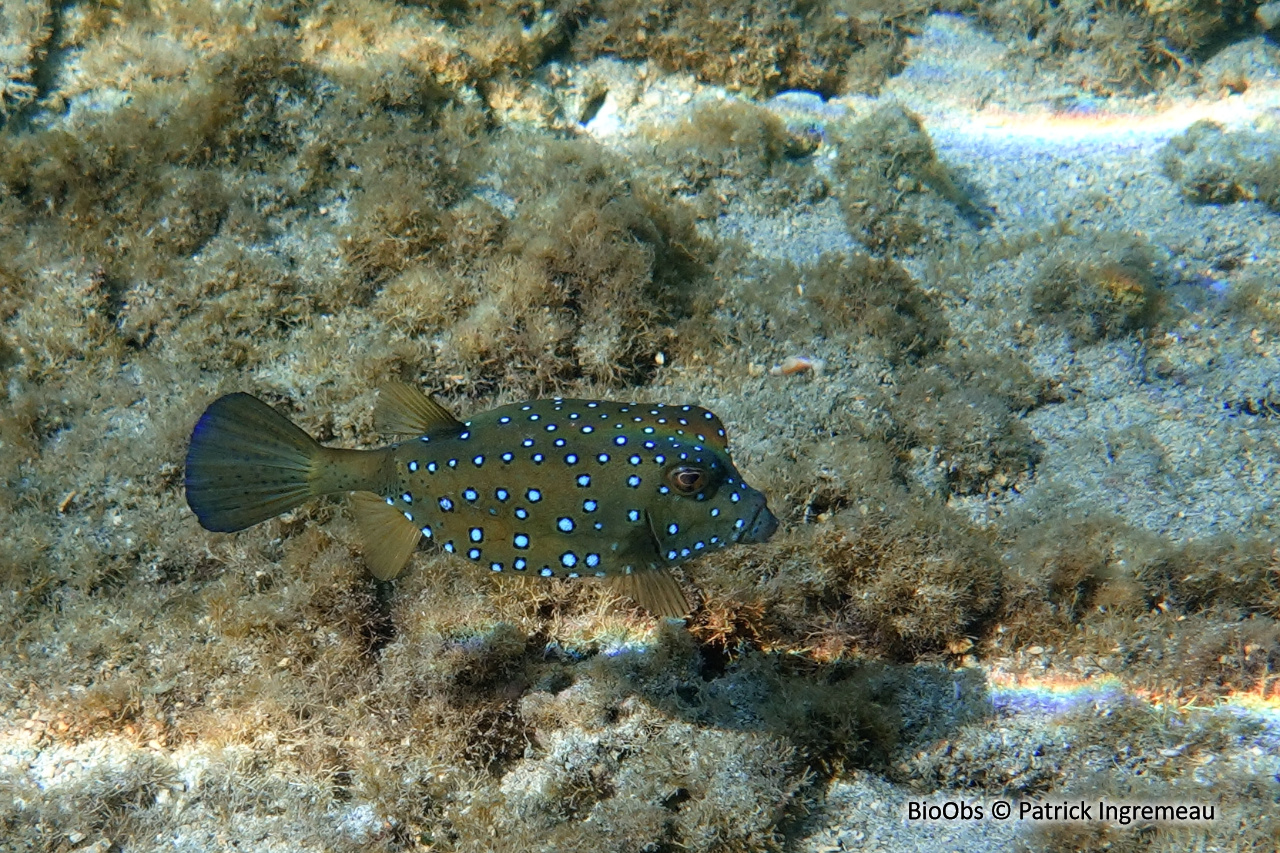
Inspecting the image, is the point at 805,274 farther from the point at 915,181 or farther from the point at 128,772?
the point at 128,772

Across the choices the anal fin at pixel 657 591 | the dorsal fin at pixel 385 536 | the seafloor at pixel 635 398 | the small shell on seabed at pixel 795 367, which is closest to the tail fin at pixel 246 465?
the dorsal fin at pixel 385 536

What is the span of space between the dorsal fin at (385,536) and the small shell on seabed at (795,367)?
332 centimetres

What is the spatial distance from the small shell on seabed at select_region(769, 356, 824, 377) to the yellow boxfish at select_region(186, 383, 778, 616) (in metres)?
2.61

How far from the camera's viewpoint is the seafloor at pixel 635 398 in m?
3.73

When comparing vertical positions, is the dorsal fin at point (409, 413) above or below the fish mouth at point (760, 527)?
above

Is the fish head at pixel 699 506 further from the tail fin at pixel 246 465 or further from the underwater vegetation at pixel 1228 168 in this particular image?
the underwater vegetation at pixel 1228 168

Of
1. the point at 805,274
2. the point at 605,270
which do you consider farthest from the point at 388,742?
the point at 805,274

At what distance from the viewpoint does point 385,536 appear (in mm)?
3373

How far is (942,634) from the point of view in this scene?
428 cm

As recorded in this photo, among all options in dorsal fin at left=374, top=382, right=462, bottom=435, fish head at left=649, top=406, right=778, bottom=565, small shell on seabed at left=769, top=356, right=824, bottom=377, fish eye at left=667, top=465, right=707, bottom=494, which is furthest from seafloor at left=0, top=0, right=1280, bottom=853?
fish eye at left=667, top=465, right=707, bottom=494

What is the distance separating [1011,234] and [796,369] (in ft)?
11.7

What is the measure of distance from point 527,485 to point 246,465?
1.40 meters

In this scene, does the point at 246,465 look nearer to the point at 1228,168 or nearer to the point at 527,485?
the point at 527,485

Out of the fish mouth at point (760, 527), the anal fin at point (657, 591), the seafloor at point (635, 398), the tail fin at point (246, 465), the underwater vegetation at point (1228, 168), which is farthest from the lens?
the underwater vegetation at point (1228, 168)
